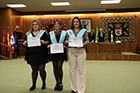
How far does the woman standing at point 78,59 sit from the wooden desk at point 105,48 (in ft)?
18.3

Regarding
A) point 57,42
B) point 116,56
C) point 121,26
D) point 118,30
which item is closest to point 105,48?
A: point 116,56

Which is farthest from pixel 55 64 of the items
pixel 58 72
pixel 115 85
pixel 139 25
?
pixel 139 25

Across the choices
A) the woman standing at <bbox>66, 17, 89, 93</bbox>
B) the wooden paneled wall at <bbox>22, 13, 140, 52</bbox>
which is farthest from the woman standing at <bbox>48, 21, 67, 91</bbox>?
the wooden paneled wall at <bbox>22, 13, 140, 52</bbox>

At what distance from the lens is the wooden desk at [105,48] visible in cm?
793

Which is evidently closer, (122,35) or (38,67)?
(38,67)

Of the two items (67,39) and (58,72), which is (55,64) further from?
(67,39)

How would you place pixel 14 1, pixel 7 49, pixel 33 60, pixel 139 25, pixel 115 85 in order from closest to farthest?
pixel 33 60 < pixel 115 85 < pixel 14 1 < pixel 7 49 < pixel 139 25

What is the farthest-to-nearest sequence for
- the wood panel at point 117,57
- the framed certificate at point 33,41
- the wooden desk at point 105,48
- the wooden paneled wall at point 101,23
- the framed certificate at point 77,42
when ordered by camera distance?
the wooden paneled wall at point 101,23
the wooden desk at point 105,48
the wood panel at point 117,57
the framed certificate at point 33,41
the framed certificate at point 77,42

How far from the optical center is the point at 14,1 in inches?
304

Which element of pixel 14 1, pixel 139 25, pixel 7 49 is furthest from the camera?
pixel 139 25

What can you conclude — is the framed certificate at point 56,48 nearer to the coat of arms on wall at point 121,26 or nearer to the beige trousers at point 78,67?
the beige trousers at point 78,67

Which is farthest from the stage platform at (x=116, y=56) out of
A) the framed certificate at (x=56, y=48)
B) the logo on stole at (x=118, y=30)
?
the framed certificate at (x=56, y=48)

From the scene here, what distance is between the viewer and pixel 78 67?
2646 mm

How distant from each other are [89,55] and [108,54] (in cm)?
108
